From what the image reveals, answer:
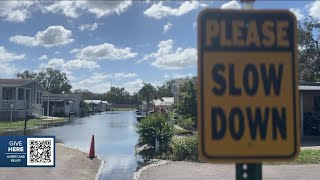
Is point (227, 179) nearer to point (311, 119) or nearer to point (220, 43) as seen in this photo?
point (220, 43)

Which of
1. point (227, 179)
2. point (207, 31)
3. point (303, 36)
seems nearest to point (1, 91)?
point (303, 36)

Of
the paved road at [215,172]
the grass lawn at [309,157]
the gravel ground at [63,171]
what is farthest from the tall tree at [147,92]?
the paved road at [215,172]

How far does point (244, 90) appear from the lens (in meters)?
2.07

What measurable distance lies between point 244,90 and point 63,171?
12.5m

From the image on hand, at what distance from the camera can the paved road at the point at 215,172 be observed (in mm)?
12633

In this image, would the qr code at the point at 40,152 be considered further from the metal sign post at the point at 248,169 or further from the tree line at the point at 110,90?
the tree line at the point at 110,90

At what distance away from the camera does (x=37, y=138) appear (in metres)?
11.6

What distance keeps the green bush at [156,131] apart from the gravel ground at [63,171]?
2.97 m

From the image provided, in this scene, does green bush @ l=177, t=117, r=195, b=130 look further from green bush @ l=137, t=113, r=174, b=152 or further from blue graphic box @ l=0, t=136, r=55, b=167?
blue graphic box @ l=0, t=136, r=55, b=167

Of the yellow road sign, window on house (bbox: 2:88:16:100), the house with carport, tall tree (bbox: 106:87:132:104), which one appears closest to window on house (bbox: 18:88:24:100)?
the house with carport

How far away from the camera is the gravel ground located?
12.6 metres

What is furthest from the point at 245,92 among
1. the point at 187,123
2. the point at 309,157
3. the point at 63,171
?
the point at 187,123

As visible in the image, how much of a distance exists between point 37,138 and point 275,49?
1033 centimetres

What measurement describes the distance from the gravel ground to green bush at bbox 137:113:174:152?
2975 millimetres
